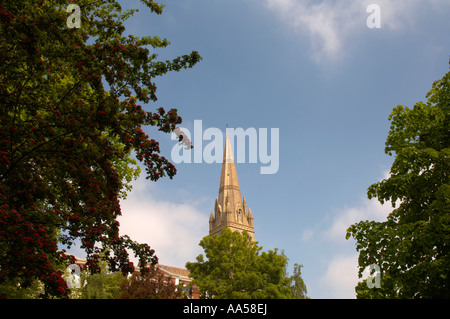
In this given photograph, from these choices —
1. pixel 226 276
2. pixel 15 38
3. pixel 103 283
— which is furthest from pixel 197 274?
pixel 15 38

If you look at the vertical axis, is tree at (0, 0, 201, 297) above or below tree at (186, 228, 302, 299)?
above

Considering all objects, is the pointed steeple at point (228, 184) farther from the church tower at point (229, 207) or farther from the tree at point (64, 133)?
the tree at point (64, 133)

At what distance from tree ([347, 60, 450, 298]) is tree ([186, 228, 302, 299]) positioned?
21961mm

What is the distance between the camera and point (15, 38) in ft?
23.6

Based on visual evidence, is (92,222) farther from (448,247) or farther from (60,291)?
(448,247)

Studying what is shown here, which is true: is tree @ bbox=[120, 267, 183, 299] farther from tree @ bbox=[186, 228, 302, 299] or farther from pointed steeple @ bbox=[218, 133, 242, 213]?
pointed steeple @ bbox=[218, 133, 242, 213]

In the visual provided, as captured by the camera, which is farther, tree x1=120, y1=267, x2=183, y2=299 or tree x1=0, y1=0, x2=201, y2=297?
tree x1=120, y1=267, x2=183, y2=299

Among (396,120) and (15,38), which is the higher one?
(396,120)

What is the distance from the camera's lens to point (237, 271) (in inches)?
1399

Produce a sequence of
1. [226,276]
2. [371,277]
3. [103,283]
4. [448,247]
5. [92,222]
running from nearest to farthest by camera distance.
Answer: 1. [92,222]
2. [448,247]
3. [371,277]
4. [103,283]
5. [226,276]

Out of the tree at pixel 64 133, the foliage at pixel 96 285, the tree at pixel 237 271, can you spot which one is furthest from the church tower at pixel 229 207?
the tree at pixel 64 133

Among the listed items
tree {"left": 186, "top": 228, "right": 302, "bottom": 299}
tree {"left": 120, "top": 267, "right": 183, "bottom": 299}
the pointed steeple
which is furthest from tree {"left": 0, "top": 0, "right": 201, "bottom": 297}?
the pointed steeple

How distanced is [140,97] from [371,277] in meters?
9.89

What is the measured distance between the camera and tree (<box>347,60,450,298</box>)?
36.9ft
